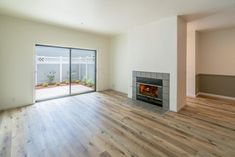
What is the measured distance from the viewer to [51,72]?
17.5 feet

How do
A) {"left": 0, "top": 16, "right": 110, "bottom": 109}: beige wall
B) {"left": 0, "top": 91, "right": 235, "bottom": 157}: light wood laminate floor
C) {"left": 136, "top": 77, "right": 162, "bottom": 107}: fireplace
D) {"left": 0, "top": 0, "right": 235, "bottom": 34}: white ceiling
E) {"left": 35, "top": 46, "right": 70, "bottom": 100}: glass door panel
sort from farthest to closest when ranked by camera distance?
{"left": 35, "top": 46, "right": 70, "bottom": 100}: glass door panel, {"left": 136, "top": 77, "right": 162, "bottom": 107}: fireplace, {"left": 0, "top": 16, "right": 110, "bottom": 109}: beige wall, {"left": 0, "top": 0, "right": 235, "bottom": 34}: white ceiling, {"left": 0, "top": 91, "right": 235, "bottom": 157}: light wood laminate floor

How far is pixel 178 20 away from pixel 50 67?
480cm

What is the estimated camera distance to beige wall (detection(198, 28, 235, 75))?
16.4 ft

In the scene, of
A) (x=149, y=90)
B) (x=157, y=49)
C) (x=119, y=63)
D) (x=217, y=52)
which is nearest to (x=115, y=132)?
(x=149, y=90)

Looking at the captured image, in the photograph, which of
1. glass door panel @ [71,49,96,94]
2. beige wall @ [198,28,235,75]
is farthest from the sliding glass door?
beige wall @ [198,28,235,75]

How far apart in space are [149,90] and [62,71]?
3.60 meters

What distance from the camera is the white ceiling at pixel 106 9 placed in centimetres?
294

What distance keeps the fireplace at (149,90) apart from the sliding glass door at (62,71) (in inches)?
98.1

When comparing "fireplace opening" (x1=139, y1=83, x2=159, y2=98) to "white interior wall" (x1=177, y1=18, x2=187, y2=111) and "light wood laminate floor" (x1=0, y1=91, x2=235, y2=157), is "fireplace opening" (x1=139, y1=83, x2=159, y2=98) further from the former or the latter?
"light wood laminate floor" (x1=0, y1=91, x2=235, y2=157)

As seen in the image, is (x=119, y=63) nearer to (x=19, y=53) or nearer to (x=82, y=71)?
(x=82, y=71)

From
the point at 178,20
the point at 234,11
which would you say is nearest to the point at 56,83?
the point at 178,20

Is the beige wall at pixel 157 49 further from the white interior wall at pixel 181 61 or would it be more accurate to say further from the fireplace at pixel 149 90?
the fireplace at pixel 149 90

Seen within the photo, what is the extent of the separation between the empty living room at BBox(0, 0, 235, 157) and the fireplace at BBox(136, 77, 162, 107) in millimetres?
33

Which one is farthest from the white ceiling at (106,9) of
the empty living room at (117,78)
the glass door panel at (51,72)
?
the glass door panel at (51,72)
